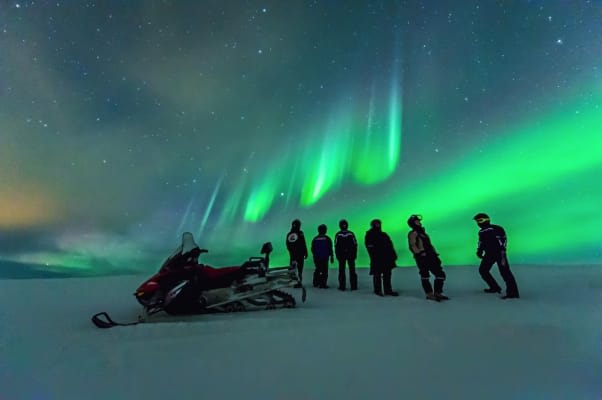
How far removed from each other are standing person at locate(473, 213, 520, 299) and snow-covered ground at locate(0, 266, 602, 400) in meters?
0.94

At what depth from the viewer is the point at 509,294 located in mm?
8008

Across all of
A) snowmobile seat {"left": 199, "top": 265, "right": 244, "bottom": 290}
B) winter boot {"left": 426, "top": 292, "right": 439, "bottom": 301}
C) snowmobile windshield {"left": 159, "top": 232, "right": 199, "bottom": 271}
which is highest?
snowmobile windshield {"left": 159, "top": 232, "right": 199, "bottom": 271}

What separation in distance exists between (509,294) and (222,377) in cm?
725

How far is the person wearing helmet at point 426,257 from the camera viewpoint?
8188 millimetres

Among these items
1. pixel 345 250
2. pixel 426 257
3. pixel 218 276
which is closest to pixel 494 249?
pixel 426 257

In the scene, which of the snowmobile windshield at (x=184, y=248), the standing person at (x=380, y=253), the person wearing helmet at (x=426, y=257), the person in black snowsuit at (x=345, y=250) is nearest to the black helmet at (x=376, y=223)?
the standing person at (x=380, y=253)

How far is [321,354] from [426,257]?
5.08m

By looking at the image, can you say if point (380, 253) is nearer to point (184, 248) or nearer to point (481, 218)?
point (481, 218)

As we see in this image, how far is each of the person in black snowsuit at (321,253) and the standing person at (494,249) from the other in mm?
4062

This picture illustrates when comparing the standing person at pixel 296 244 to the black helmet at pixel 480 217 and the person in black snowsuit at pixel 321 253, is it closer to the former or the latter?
the person in black snowsuit at pixel 321 253

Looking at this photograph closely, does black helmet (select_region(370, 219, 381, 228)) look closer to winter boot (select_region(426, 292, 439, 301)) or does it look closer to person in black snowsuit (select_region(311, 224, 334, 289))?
person in black snowsuit (select_region(311, 224, 334, 289))

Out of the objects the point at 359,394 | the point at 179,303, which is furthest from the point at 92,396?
the point at 179,303

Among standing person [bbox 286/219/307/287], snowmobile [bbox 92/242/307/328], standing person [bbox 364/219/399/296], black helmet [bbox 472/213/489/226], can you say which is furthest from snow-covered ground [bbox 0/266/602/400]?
standing person [bbox 286/219/307/287]

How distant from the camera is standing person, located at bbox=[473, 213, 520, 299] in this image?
319 inches
